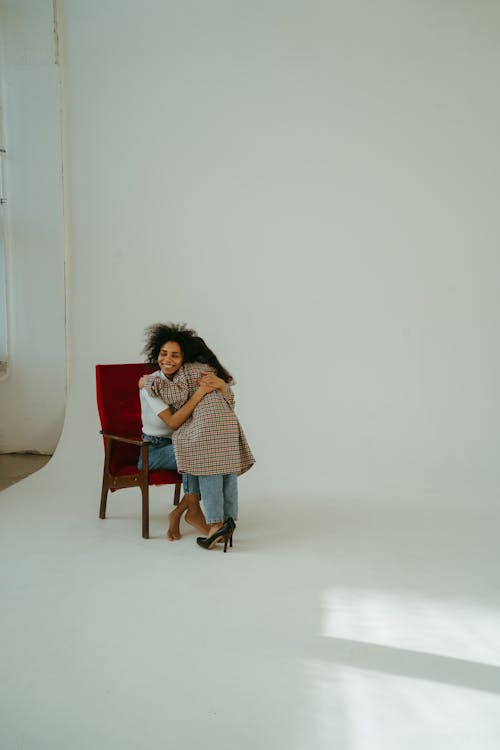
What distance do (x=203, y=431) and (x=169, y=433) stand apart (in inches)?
10.5

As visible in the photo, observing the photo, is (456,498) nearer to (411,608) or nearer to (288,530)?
(288,530)

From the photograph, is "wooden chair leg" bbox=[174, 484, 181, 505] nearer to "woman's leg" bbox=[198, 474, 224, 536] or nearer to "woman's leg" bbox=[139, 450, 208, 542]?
"woman's leg" bbox=[139, 450, 208, 542]

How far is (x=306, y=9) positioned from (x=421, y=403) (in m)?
2.86

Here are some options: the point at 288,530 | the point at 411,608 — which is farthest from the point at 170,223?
the point at 411,608

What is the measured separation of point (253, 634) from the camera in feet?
9.46

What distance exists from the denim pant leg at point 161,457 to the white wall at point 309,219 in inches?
47.4

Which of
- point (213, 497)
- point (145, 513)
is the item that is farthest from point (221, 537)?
point (145, 513)

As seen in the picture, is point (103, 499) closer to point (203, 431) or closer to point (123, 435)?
point (123, 435)

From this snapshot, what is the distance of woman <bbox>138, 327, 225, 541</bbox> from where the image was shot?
3967 millimetres

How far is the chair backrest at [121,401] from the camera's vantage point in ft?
14.0

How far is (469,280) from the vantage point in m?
5.16

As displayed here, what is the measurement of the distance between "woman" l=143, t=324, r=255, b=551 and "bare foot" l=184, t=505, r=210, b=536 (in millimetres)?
32

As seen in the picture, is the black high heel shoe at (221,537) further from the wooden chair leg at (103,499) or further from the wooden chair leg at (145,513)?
the wooden chair leg at (103,499)

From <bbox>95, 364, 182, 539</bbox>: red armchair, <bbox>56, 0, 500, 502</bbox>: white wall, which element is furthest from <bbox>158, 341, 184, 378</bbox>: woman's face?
<bbox>56, 0, 500, 502</bbox>: white wall
